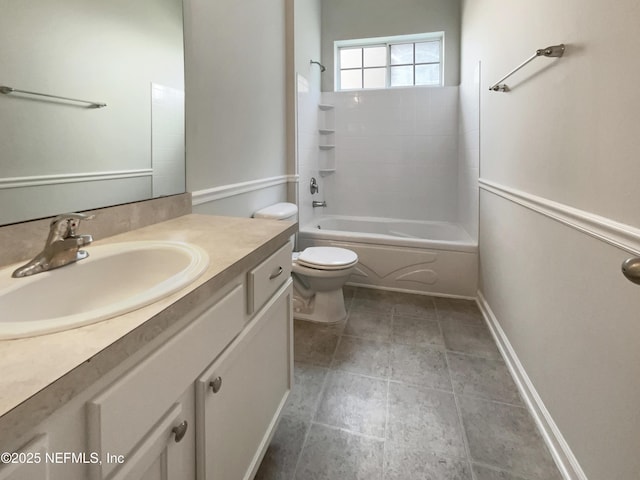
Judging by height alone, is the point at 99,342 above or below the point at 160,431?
above

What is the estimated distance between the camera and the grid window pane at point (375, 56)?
3742 mm

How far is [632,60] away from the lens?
34.4 inches

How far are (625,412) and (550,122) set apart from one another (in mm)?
1027

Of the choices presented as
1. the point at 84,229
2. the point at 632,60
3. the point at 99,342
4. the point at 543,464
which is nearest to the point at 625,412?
the point at 543,464

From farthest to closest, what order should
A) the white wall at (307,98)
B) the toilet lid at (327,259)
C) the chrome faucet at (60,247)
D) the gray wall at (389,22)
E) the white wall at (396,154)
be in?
the white wall at (396,154)
the gray wall at (389,22)
the white wall at (307,98)
the toilet lid at (327,259)
the chrome faucet at (60,247)

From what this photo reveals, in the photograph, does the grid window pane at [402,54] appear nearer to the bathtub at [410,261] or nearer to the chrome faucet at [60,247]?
the bathtub at [410,261]

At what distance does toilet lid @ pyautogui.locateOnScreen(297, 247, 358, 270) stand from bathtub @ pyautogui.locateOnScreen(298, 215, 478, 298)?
546 mm

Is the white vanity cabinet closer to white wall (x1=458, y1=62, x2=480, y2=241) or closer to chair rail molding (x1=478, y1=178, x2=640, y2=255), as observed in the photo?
chair rail molding (x1=478, y1=178, x2=640, y2=255)

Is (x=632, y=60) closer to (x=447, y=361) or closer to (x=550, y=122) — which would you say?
(x=550, y=122)

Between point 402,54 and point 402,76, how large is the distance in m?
0.22

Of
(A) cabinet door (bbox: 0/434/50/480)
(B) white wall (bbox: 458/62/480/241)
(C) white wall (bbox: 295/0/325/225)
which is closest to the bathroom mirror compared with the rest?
(A) cabinet door (bbox: 0/434/50/480)

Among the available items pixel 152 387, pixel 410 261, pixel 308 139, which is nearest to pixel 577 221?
pixel 152 387

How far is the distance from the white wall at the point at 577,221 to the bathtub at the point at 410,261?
0.78 meters

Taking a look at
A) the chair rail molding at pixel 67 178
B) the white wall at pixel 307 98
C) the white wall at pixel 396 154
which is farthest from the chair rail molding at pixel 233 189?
the white wall at pixel 396 154
